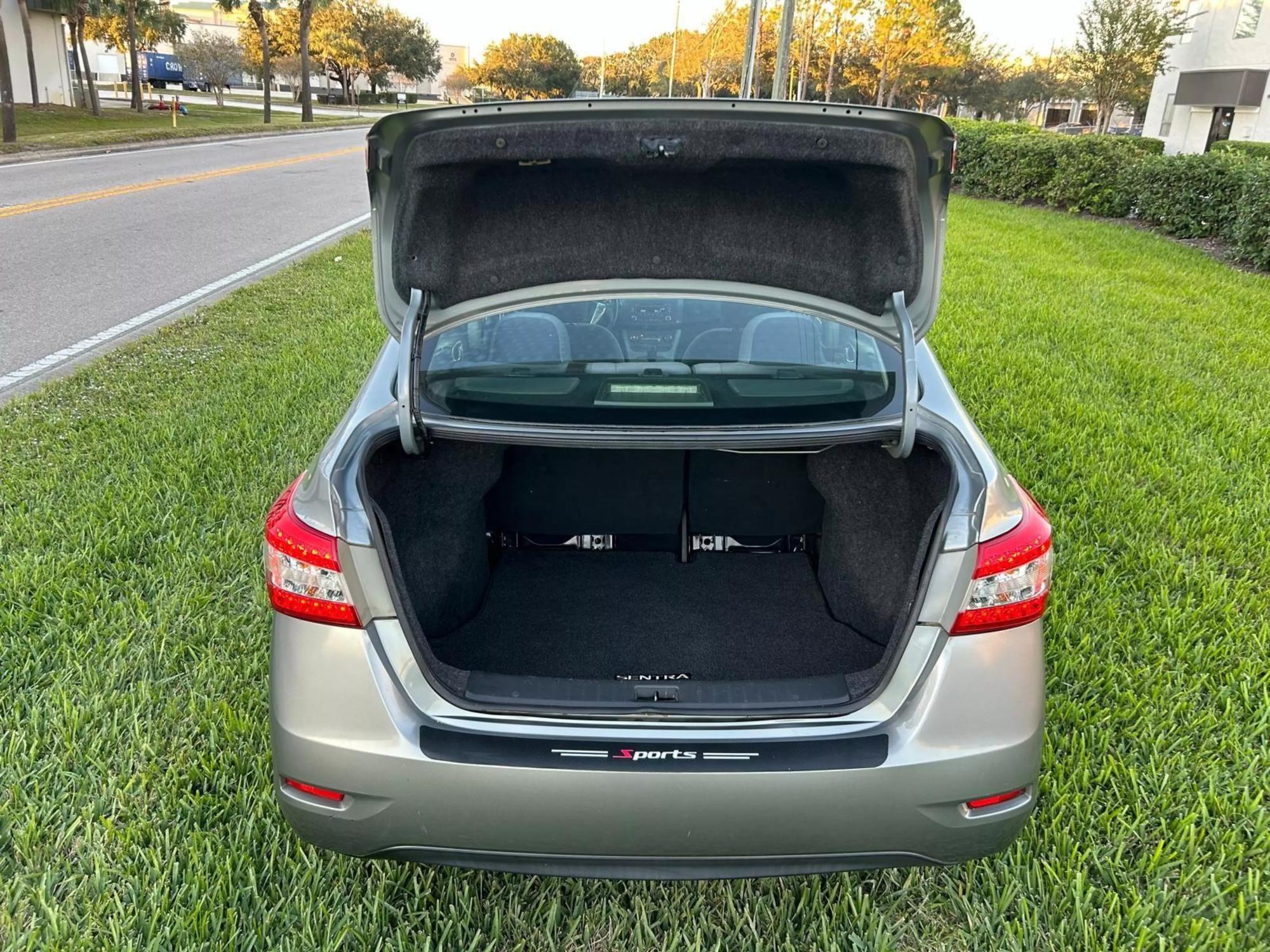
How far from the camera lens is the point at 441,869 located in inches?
85.8

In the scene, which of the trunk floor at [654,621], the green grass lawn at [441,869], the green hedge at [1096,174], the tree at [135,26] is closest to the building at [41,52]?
the tree at [135,26]

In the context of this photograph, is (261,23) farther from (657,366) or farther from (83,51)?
(657,366)

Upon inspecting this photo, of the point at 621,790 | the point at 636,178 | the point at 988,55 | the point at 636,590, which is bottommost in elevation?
the point at 636,590

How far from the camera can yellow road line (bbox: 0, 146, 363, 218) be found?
40.9 feet

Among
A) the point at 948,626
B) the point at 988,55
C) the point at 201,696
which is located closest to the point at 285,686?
the point at 201,696

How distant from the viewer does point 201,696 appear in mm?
2721

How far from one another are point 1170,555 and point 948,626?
2.48 meters

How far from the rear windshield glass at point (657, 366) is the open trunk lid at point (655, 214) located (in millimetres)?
64

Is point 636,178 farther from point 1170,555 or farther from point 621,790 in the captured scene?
point 1170,555

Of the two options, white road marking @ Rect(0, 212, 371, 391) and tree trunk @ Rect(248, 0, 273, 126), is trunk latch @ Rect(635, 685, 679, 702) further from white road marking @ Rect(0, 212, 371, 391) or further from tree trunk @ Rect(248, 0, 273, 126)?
tree trunk @ Rect(248, 0, 273, 126)

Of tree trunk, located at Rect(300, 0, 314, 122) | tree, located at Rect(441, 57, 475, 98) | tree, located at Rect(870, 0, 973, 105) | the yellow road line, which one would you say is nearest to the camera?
the yellow road line

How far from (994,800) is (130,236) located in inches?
473

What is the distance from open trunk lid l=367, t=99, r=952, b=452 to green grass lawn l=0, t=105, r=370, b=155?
24.2m

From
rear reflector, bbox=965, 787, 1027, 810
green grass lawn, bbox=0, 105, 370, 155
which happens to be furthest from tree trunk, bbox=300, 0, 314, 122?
rear reflector, bbox=965, 787, 1027, 810
